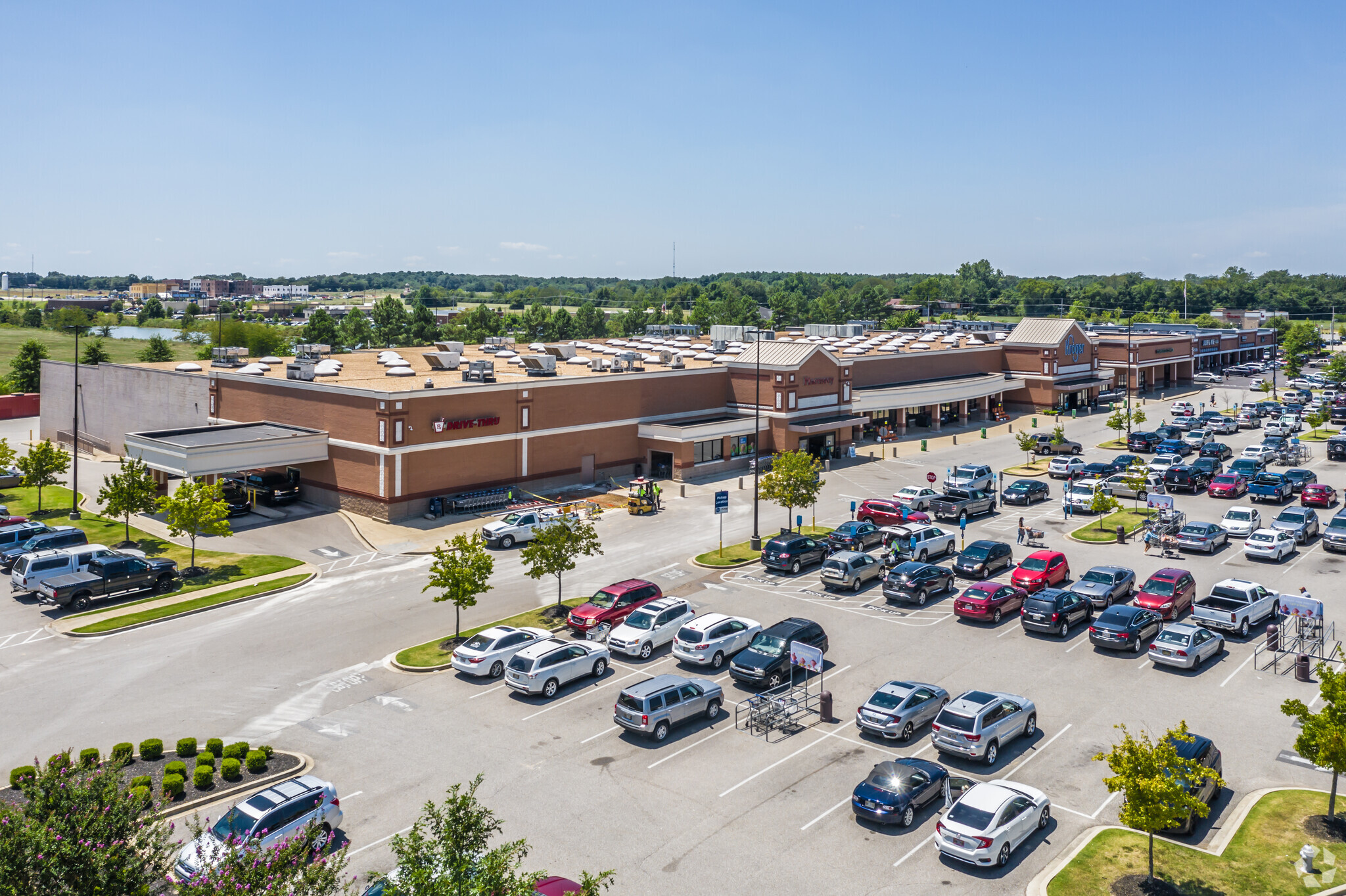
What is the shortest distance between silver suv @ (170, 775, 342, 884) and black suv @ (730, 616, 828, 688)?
42.9ft

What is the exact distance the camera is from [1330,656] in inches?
1257

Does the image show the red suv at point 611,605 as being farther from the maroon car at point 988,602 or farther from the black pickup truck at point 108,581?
the black pickup truck at point 108,581

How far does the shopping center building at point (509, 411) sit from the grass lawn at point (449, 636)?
18.4 metres

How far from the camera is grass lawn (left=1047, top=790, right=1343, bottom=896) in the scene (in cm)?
1984

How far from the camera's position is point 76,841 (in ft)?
46.9

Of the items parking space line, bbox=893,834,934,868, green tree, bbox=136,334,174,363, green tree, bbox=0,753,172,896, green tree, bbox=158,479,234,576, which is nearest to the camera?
green tree, bbox=0,753,172,896

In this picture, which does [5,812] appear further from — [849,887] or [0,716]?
[0,716]

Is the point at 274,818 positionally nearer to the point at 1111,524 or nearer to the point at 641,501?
the point at 641,501

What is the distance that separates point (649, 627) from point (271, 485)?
32.1 m

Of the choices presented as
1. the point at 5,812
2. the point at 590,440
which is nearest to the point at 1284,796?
the point at 5,812

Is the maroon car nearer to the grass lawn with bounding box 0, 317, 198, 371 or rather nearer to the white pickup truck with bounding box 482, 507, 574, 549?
the white pickup truck with bounding box 482, 507, 574, 549

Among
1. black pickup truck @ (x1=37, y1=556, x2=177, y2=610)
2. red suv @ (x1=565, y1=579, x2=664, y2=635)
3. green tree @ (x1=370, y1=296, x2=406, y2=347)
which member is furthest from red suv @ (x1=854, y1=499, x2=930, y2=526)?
green tree @ (x1=370, y1=296, x2=406, y2=347)

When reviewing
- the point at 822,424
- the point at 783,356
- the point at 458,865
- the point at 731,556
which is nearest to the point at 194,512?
the point at 731,556

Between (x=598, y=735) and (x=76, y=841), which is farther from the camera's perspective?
(x=598, y=735)
